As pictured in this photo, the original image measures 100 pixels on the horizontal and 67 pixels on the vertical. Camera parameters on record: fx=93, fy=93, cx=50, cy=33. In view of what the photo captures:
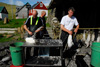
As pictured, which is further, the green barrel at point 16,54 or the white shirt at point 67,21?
the white shirt at point 67,21

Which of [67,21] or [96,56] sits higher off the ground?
[67,21]

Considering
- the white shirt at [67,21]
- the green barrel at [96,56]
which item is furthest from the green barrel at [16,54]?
the green barrel at [96,56]

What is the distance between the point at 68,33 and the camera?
4004mm

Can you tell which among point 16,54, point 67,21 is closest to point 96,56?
point 67,21

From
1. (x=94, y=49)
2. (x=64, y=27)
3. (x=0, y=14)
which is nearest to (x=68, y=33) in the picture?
(x=64, y=27)

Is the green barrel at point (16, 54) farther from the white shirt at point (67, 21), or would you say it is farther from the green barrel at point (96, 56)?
the green barrel at point (96, 56)

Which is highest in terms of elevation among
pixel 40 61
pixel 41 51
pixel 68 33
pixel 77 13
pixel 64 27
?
pixel 77 13

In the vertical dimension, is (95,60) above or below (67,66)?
above

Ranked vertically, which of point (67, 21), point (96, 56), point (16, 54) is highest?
point (67, 21)

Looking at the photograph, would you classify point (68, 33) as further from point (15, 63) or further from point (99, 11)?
point (99, 11)

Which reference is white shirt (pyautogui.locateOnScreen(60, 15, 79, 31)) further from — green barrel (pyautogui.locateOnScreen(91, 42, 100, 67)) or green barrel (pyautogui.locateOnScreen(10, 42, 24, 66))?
green barrel (pyautogui.locateOnScreen(10, 42, 24, 66))

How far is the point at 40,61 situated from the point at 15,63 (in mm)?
820

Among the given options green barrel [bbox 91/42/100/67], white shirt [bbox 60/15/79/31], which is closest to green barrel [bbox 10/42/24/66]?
white shirt [bbox 60/15/79/31]

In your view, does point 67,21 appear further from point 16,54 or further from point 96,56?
point 16,54
